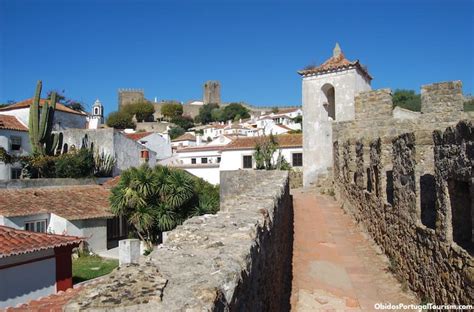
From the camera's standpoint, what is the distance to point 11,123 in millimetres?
36219

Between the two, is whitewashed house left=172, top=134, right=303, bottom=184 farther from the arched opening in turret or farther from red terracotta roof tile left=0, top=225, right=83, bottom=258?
red terracotta roof tile left=0, top=225, right=83, bottom=258

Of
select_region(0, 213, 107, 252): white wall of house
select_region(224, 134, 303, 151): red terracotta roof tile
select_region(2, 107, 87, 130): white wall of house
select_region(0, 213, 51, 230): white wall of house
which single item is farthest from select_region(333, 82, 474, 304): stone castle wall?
select_region(2, 107, 87, 130): white wall of house

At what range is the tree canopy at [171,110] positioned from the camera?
10127cm

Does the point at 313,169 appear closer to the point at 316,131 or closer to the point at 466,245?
the point at 316,131

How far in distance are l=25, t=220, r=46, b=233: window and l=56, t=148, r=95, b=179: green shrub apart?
29.9 feet

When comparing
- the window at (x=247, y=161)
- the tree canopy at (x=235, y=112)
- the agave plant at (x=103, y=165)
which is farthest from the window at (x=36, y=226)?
the tree canopy at (x=235, y=112)

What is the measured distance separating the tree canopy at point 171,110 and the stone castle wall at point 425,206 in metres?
92.9

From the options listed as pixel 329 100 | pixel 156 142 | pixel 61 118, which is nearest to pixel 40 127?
pixel 61 118

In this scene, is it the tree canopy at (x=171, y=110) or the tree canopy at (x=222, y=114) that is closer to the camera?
the tree canopy at (x=222, y=114)

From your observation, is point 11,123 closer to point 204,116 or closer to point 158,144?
point 158,144

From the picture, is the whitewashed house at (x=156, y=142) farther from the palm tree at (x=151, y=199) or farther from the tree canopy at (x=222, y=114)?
the tree canopy at (x=222, y=114)

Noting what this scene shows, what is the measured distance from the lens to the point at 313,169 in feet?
71.2

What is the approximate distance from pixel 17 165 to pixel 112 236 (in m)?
13.4

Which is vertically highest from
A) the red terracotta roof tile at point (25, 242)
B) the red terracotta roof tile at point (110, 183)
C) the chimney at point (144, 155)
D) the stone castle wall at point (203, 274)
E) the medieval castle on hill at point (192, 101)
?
the medieval castle on hill at point (192, 101)
